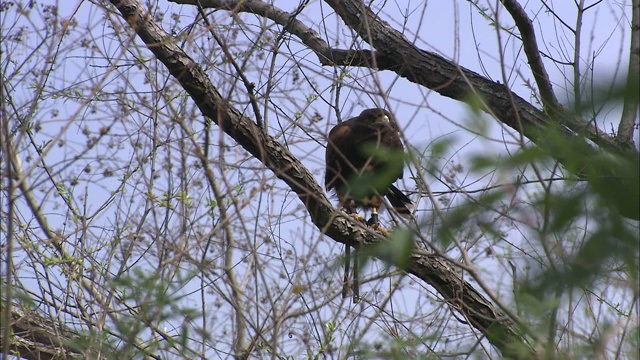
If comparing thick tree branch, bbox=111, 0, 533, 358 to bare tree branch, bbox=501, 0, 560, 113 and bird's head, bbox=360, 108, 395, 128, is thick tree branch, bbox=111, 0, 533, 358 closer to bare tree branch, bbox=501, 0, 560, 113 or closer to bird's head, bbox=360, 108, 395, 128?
bird's head, bbox=360, 108, 395, 128

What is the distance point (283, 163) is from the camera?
13.2 feet

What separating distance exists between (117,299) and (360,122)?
7.14ft

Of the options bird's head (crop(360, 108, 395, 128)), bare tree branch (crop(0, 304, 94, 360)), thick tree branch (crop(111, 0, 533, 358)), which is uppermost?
bird's head (crop(360, 108, 395, 128))

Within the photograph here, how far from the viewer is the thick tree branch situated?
12.1 feet

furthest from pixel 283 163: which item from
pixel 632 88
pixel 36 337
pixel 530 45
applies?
pixel 632 88

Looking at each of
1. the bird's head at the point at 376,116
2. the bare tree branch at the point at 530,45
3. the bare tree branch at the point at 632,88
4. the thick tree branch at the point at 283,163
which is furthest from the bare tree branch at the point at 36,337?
the bare tree branch at the point at 530,45

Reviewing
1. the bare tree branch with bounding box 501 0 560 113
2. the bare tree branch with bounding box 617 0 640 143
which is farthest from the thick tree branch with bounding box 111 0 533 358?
the bare tree branch with bounding box 501 0 560 113

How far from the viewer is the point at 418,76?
4.83 meters

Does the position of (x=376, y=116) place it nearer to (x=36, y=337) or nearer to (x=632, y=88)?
(x=36, y=337)

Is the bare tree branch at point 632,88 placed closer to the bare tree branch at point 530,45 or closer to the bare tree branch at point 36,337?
the bare tree branch at point 530,45

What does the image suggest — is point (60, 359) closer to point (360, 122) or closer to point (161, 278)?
point (161, 278)

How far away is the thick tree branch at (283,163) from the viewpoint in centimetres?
370

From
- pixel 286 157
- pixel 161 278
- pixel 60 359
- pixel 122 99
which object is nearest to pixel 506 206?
pixel 161 278

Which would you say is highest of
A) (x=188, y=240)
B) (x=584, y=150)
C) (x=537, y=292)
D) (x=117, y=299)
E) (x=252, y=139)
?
(x=252, y=139)
